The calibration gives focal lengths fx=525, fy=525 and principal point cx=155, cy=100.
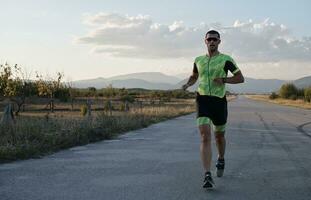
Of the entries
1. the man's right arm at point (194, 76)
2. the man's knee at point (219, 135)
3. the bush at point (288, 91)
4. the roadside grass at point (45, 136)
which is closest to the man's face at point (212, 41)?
the man's right arm at point (194, 76)

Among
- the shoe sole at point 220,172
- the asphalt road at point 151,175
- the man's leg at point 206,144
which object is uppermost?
the man's leg at point 206,144

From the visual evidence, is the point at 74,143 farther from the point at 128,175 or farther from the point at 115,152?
the point at 128,175

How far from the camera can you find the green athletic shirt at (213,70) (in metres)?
7.60

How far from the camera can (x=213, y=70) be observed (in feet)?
24.9

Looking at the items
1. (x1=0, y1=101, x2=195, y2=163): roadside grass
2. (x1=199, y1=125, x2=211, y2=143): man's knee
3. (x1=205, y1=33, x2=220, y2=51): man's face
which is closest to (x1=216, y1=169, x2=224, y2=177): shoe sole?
(x1=199, y1=125, x2=211, y2=143): man's knee

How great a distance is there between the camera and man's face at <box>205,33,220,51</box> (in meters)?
7.62

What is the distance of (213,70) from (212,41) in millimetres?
421

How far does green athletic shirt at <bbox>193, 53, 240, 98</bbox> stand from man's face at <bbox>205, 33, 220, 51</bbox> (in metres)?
0.13

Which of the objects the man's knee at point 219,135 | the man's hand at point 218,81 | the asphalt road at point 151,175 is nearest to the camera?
the asphalt road at point 151,175

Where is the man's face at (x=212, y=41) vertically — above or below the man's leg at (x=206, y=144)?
above

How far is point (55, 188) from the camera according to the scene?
23.3ft

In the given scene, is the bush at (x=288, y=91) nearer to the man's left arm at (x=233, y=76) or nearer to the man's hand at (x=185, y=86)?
the man's hand at (x=185, y=86)

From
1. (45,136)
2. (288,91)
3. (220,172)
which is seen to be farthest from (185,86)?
(288,91)

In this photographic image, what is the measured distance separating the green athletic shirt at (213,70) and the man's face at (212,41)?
0.44ft
